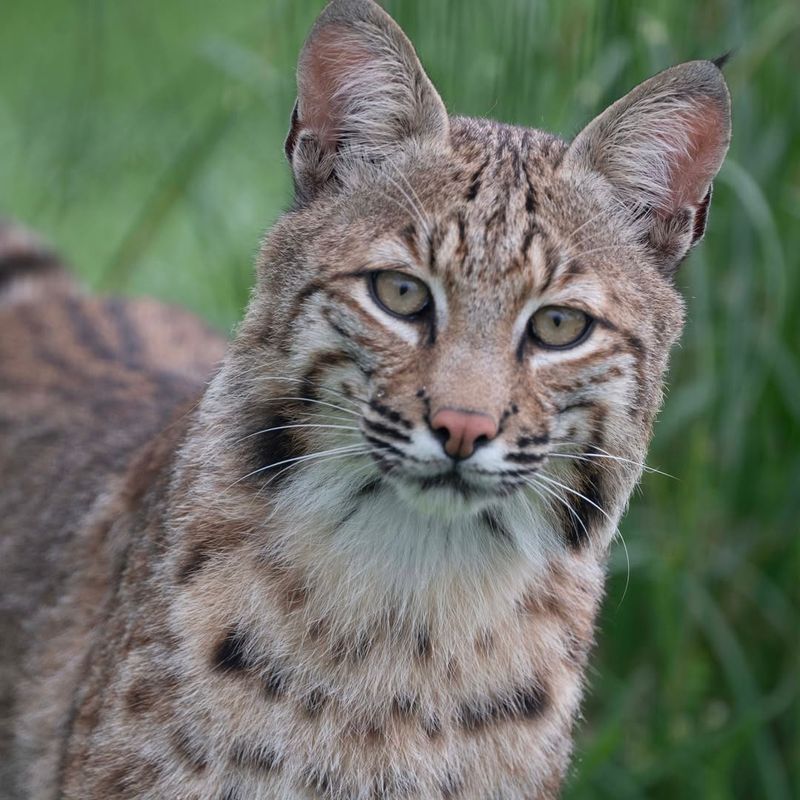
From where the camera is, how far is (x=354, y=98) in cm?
404

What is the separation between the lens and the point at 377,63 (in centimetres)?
398

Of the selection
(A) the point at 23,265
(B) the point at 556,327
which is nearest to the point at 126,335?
(A) the point at 23,265

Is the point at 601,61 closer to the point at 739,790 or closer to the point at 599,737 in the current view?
the point at 599,737

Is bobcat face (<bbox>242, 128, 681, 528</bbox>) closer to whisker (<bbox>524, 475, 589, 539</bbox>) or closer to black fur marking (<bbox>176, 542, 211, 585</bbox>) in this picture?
whisker (<bbox>524, 475, 589, 539</bbox>)

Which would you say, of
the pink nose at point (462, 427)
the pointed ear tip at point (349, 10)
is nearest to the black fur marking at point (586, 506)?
the pink nose at point (462, 427)

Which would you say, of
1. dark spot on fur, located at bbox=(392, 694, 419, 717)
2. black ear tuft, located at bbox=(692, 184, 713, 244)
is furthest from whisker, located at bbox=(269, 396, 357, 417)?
black ear tuft, located at bbox=(692, 184, 713, 244)

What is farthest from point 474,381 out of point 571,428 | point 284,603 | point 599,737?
point 599,737

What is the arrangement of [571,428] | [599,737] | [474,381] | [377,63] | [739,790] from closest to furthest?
[474,381] < [571,428] < [377,63] < [599,737] < [739,790]

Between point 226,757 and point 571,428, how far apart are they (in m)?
1.19

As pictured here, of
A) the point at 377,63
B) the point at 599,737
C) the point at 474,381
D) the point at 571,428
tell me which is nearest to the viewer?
the point at 474,381

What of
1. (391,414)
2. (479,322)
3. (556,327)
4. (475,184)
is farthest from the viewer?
(475,184)

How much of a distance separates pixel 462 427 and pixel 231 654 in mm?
998

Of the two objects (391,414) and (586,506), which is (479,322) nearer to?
(391,414)

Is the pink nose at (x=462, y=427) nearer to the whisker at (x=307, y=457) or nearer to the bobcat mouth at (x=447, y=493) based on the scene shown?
the bobcat mouth at (x=447, y=493)
